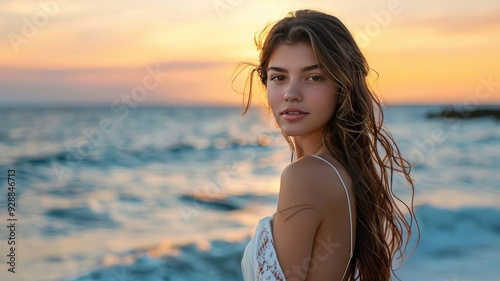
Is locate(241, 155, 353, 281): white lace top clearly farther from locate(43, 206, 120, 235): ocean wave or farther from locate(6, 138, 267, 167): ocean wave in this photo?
locate(6, 138, 267, 167): ocean wave

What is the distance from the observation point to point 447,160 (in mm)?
13969

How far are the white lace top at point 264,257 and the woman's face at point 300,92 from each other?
15 cm

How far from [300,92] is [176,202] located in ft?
31.7

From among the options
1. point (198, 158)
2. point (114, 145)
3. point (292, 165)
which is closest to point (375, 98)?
point (292, 165)

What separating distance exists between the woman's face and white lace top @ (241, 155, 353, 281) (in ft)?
0.48

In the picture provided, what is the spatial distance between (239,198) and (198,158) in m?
5.04

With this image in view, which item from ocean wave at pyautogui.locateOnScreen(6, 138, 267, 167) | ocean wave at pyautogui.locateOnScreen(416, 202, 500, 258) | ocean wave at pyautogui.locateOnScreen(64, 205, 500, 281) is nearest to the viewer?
ocean wave at pyautogui.locateOnScreen(64, 205, 500, 281)

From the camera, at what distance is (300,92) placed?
211 cm

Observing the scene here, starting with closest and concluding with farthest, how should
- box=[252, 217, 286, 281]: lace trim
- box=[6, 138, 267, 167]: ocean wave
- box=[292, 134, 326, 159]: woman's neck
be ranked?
box=[252, 217, 286, 281]: lace trim, box=[292, 134, 326, 159]: woman's neck, box=[6, 138, 267, 167]: ocean wave

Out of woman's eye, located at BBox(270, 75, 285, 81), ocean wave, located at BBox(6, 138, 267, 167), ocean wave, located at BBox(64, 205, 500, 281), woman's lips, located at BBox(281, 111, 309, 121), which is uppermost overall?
ocean wave, located at BBox(6, 138, 267, 167)

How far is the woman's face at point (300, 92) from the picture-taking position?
211 cm

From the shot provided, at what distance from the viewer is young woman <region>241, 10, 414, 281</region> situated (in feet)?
6.63

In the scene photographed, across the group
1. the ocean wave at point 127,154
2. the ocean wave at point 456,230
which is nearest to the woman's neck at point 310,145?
the ocean wave at point 456,230

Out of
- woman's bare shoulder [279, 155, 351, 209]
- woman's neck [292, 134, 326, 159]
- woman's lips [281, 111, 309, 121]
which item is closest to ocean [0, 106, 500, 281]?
woman's neck [292, 134, 326, 159]
